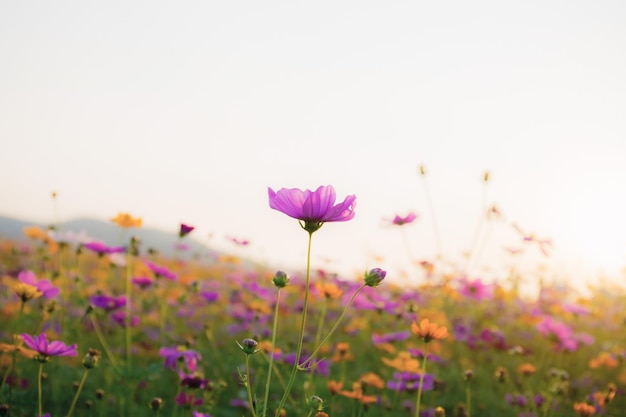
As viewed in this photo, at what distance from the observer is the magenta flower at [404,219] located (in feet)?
7.71

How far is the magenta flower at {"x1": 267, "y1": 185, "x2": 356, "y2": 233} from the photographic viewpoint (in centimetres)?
121

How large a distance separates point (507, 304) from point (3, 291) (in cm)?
494

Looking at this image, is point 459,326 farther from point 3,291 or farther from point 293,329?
point 3,291

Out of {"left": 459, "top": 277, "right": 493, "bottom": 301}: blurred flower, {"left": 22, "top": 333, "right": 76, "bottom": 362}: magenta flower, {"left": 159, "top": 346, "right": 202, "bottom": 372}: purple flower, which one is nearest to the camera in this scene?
{"left": 22, "top": 333, "right": 76, "bottom": 362}: magenta flower

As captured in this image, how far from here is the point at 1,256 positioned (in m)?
6.78

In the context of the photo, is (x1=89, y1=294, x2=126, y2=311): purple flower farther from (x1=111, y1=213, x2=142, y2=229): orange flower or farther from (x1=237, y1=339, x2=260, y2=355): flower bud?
(x1=237, y1=339, x2=260, y2=355): flower bud

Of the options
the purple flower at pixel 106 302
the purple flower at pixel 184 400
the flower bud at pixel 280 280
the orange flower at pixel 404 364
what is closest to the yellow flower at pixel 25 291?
the purple flower at pixel 184 400

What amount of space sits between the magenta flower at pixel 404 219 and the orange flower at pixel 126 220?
1.17 m

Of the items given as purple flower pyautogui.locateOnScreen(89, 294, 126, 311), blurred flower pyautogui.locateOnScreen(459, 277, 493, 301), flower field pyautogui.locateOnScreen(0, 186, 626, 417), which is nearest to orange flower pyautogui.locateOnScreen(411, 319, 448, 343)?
flower field pyautogui.locateOnScreen(0, 186, 626, 417)

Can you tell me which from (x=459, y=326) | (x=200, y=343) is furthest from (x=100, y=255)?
(x=459, y=326)

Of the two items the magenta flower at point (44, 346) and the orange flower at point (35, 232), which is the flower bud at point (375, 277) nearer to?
the magenta flower at point (44, 346)

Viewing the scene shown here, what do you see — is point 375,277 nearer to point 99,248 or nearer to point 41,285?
point 41,285

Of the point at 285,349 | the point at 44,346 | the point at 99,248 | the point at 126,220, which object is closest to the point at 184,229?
the point at 126,220

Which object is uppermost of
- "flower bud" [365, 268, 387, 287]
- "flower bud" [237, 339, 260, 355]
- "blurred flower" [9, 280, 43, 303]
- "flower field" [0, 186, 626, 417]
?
"flower bud" [365, 268, 387, 287]
